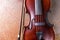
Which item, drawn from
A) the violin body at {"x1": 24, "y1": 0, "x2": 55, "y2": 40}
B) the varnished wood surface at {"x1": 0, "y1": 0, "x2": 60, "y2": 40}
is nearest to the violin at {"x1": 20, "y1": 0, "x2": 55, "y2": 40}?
the violin body at {"x1": 24, "y1": 0, "x2": 55, "y2": 40}

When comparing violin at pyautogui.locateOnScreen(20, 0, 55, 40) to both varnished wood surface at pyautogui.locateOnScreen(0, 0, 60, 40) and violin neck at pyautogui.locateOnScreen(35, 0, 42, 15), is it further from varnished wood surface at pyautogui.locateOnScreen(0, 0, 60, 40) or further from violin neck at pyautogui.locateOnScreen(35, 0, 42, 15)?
varnished wood surface at pyautogui.locateOnScreen(0, 0, 60, 40)

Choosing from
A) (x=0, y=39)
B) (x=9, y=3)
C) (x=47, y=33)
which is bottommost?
(x=0, y=39)

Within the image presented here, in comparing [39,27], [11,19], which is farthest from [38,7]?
[11,19]

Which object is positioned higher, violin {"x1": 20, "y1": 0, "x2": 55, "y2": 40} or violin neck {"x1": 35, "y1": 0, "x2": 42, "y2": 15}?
violin neck {"x1": 35, "y1": 0, "x2": 42, "y2": 15}

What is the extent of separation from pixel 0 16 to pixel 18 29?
0.26 meters

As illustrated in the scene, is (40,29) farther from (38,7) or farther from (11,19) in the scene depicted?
(11,19)

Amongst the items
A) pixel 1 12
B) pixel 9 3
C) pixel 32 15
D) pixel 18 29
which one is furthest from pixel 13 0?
pixel 32 15

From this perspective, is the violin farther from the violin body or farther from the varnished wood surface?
the varnished wood surface

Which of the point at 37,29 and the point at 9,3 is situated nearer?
the point at 37,29

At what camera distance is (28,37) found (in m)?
1.32

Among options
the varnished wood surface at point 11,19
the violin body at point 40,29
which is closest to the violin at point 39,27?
the violin body at point 40,29

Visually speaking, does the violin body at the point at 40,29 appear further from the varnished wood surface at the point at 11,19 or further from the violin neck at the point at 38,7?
the varnished wood surface at the point at 11,19

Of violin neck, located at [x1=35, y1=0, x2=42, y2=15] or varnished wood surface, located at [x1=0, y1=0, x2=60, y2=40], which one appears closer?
violin neck, located at [x1=35, y1=0, x2=42, y2=15]

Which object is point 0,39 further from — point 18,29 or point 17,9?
point 17,9
